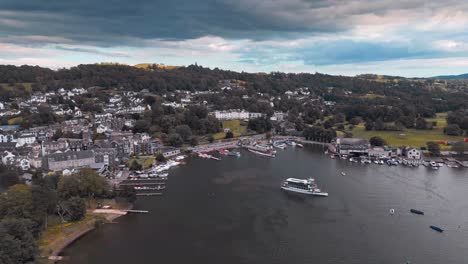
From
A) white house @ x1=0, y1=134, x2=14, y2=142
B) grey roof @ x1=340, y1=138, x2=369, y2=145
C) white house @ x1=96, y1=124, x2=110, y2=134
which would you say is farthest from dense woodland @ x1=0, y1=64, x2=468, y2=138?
grey roof @ x1=340, y1=138, x2=369, y2=145

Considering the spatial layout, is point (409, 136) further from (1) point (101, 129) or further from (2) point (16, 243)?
(2) point (16, 243)

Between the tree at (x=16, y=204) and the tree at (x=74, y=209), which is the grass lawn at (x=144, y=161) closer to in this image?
the tree at (x=74, y=209)

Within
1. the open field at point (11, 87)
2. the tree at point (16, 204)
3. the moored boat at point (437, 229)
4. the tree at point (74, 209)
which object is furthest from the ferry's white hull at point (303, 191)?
the open field at point (11, 87)

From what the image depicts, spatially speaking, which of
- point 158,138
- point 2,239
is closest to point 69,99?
point 158,138

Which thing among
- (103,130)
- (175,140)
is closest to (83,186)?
(175,140)

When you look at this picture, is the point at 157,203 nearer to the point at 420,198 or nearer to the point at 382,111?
the point at 420,198

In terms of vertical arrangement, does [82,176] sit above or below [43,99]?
below
